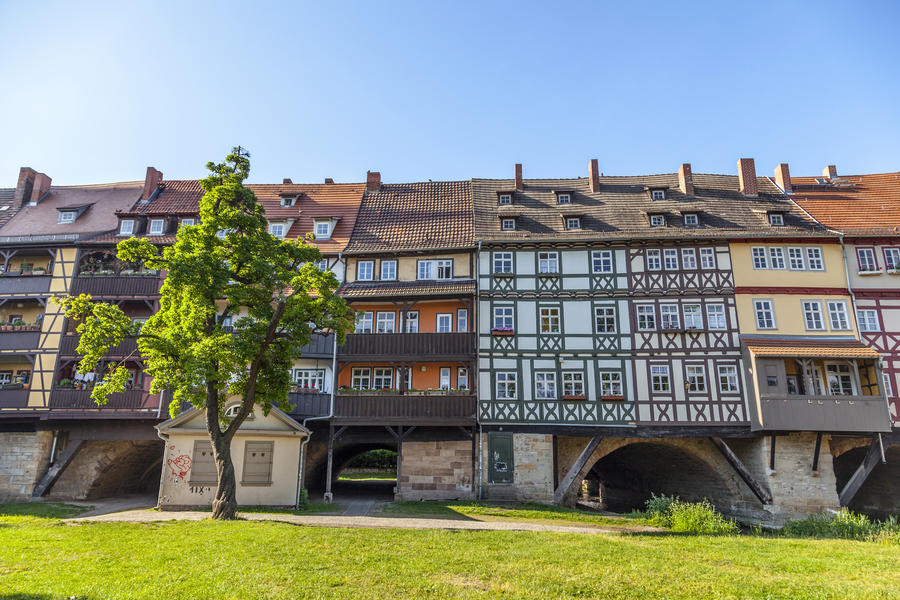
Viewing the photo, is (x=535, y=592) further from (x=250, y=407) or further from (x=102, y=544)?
(x=250, y=407)

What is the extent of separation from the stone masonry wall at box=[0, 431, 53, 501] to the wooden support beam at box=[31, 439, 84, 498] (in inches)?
9.9

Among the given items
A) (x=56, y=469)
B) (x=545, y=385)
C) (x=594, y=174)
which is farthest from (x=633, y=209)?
(x=56, y=469)

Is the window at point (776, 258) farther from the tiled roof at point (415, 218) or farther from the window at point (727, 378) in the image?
the tiled roof at point (415, 218)

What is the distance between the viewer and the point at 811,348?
20.9 m

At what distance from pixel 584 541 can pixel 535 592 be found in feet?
16.4

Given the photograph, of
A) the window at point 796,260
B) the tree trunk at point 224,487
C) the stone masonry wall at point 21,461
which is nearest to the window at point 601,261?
the window at point 796,260

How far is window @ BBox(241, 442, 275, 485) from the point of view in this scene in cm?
1917

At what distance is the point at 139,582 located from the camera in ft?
26.8

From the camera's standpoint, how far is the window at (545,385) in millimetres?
22141

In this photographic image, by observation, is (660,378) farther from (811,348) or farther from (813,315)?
(813,315)

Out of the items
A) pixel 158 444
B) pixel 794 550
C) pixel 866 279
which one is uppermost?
pixel 866 279

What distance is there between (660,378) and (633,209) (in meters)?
8.03

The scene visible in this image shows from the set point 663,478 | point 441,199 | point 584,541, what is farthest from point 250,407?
point 663,478

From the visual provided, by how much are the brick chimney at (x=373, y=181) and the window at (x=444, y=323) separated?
917cm
